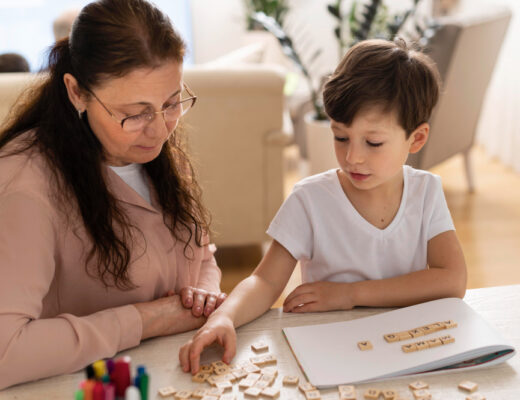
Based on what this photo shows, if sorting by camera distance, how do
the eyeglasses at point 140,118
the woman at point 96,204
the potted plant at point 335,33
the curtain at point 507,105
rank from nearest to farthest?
the woman at point 96,204, the eyeglasses at point 140,118, the potted plant at point 335,33, the curtain at point 507,105

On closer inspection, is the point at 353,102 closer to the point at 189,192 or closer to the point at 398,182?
the point at 398,182

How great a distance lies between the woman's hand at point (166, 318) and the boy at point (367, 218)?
0.06 metres

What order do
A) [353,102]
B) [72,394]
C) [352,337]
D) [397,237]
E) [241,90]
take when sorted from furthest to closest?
→ 1. [241,90]
2. [397,237]
3. [353,102]
4. [352,337]
5. [72,394]

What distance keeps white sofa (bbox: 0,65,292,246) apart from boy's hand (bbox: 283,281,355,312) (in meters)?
1.54

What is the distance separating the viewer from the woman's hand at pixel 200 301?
1150 millimetres

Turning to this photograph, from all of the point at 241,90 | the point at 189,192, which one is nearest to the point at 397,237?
the point at 189,192

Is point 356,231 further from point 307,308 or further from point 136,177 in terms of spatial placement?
point 136,177

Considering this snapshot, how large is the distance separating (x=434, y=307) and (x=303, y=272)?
357 mm

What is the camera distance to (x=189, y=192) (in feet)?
4.43

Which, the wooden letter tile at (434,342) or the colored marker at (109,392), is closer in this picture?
the colored marker at (109,392)

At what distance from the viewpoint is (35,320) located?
100 cm

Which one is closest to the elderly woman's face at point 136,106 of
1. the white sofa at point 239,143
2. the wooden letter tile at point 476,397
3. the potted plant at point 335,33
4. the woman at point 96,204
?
the woman at point 96,204

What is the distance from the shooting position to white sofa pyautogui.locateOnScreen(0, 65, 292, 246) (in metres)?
2.66

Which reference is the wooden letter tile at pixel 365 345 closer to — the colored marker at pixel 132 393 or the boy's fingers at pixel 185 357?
the boy's fingers at pixel 185 357
